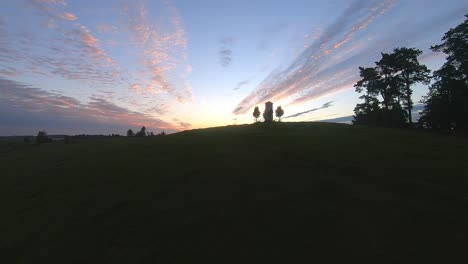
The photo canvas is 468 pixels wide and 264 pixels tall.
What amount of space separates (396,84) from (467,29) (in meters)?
14.4

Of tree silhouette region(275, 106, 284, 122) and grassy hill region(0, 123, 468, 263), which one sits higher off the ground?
tree silhouette region(275, 106, 284, 122)

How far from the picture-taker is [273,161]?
71.9 ft

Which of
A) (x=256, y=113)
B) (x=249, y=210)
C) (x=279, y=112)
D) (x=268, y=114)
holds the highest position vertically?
(x=256, y=113)

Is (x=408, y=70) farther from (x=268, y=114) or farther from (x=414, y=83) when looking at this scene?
(x=268, y=114)

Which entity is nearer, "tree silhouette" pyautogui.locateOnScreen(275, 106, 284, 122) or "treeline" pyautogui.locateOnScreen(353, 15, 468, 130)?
"treeline" pyautogui.locateOnScreen(353, 15, 468, 130)

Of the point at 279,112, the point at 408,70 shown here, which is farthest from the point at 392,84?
the point at 279,112

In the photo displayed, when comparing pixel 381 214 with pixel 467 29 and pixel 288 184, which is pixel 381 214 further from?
pixel 467 29

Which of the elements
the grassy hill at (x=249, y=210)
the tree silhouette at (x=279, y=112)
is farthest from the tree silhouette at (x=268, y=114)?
the grassy hill at (x=249, y=210)

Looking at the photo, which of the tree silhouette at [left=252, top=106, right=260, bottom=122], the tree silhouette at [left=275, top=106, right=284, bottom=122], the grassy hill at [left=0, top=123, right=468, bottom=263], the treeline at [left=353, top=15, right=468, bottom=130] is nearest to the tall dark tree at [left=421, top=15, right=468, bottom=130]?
the treeline at [left=353, top=15, right=468, bottom=130]

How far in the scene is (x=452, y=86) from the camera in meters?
42.5

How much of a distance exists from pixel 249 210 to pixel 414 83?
57618 mm

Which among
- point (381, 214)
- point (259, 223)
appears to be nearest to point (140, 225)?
point (259, 223)

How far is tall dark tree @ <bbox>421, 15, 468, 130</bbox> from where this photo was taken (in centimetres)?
4150

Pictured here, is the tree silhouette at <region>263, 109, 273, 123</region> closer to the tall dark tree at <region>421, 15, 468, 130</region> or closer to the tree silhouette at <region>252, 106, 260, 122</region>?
the tree silhouette at <region>252, 106, 260, 122</region>
